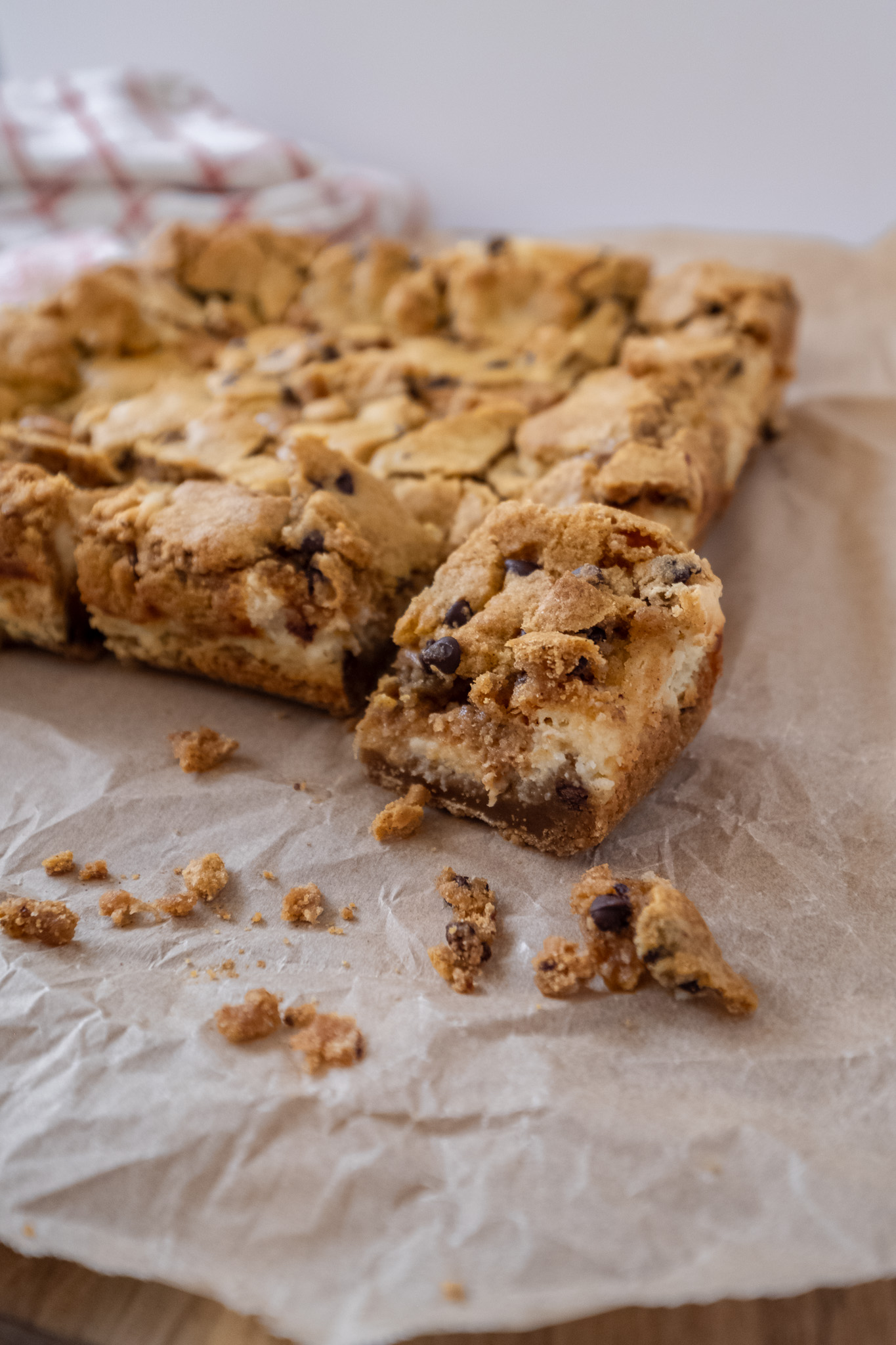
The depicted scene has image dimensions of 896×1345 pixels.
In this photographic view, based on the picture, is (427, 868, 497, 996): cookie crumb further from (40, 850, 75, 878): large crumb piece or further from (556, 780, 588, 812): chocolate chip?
(40, 850, 75, 878): large crumb piece

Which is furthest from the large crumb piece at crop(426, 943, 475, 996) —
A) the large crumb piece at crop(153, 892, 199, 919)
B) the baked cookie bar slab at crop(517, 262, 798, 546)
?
the baked cookie bar slab at crop(517, 262, 798, 546)

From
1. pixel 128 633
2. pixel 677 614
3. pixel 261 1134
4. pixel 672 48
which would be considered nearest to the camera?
pixel 261 1134

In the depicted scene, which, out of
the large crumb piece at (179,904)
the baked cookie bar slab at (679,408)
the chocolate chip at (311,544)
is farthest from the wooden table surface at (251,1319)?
the baked cookie bar slab at (679,408)

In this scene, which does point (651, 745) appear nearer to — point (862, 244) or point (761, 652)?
point (761, 652)

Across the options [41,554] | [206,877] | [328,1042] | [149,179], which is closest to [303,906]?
[206,877]

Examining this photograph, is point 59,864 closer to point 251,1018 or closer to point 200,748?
point 200,748

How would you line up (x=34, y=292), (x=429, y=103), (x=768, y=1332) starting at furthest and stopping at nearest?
(x=429, y=103) < (x=34, y=292) < (x=768, y=1332)

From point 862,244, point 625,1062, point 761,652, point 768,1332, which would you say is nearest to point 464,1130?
point 625,1062

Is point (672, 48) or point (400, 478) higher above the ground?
point (672, 48)
